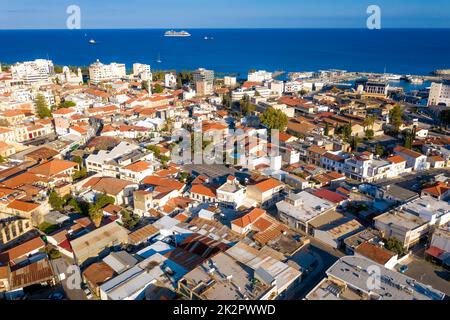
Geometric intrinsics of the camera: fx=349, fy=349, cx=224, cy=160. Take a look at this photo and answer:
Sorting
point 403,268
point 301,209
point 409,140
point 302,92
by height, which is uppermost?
point 302,92

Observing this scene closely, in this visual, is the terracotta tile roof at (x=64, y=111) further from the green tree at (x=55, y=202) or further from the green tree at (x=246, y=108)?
the green tree at (x=55, y=202)

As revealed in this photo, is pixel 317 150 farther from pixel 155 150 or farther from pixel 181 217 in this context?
pixel 181 217

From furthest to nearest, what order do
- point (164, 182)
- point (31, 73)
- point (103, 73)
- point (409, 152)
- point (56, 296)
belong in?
point (103, 73), point (31, 73), point (409, 152), point (164, 182), point (56, 296)

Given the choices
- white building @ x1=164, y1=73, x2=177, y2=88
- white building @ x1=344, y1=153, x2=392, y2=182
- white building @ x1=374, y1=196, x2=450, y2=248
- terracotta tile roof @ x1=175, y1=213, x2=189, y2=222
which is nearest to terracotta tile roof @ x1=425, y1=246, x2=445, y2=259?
white building @ x1=374, y1=196, x2=450, y2=248

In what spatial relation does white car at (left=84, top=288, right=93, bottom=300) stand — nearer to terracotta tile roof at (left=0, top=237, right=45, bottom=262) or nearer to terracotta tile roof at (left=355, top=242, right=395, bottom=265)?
terracotta tile roof at (left=0, top=237, right=45, bottom=262)

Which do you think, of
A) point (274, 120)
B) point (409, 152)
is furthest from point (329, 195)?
point (274, 120)

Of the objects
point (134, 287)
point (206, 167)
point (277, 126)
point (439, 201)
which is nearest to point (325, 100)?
point (277, 126)
